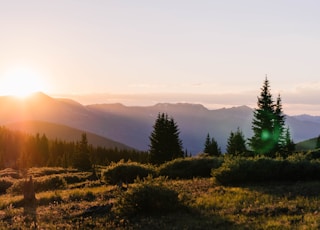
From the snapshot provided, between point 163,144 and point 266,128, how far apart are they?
17.1m

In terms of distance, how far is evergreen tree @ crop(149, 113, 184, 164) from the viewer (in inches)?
2793

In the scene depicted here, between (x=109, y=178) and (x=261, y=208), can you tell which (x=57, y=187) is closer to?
(x=109, y=178)

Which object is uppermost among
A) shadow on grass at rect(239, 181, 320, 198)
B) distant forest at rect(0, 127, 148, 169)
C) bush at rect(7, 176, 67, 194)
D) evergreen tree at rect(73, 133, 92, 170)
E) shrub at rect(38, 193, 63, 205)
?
shadow on grass at rect(239, 181, 320, 198)

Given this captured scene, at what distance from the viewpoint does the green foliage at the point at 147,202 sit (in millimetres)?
14008

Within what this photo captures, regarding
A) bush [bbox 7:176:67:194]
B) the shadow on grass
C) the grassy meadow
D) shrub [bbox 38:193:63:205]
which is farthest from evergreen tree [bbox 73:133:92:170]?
the shadow on grass

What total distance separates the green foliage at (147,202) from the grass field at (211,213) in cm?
16

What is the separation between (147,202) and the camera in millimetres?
14141

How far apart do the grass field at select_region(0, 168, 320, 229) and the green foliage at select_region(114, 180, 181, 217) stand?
0.53 ft

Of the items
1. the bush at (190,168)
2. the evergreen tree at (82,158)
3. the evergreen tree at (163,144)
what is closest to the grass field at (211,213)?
the bush at (190,168)

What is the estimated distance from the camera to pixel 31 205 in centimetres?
1908

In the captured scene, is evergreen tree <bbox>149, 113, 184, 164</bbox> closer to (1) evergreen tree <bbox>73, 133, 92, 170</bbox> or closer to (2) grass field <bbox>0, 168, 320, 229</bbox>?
(1) evergreen tree <bbox>73, 133, 92, 170</bbox>

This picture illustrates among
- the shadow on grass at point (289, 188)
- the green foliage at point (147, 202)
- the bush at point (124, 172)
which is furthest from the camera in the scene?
the bush at point (124, 172)

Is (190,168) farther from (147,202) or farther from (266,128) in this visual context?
(266,128)

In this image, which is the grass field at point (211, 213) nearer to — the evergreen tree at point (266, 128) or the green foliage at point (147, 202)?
the green foliage at point (147, 202)
